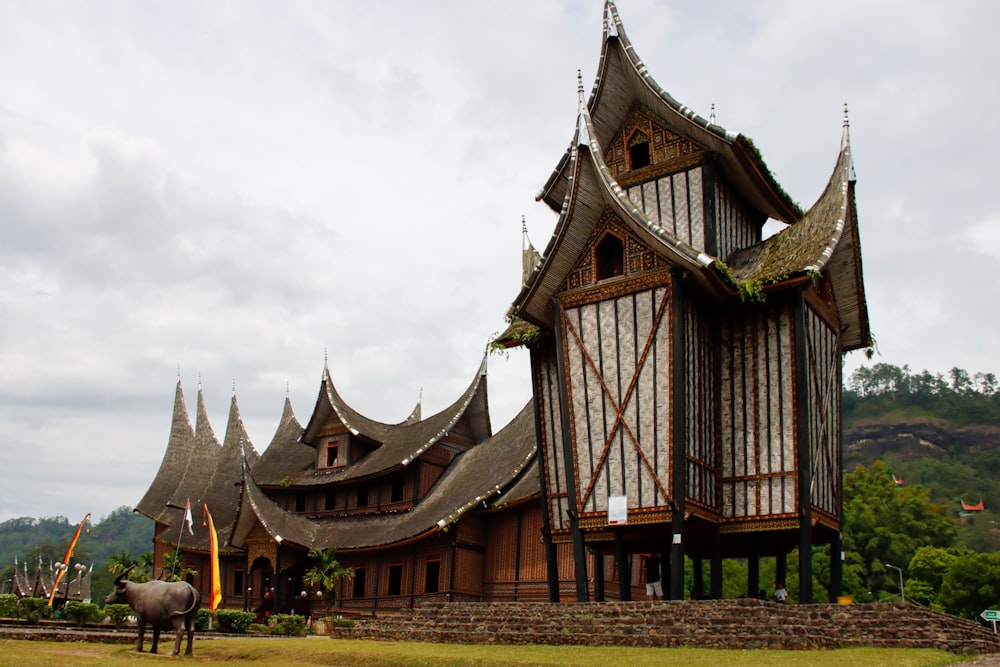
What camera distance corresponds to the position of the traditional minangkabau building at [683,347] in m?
17.2

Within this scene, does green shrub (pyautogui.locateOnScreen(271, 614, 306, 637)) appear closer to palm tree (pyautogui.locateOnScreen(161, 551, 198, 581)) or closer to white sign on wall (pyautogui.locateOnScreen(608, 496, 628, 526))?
palm tree (pyautogui.locateOnScreen(161, 551, 198, 581))

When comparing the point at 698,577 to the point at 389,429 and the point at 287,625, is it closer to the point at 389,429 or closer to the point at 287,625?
the point at 287,625

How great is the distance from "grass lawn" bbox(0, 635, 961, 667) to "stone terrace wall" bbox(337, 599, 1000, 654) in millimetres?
432

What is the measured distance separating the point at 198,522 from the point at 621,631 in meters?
25.8

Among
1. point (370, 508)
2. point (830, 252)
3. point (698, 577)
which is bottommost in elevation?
point (698, 577)

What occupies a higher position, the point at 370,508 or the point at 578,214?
the point at 578,214

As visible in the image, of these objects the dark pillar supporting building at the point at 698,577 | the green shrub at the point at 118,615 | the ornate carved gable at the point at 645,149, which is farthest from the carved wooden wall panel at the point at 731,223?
the green shrub at the point at 118,615

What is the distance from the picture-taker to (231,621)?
22.4 meters

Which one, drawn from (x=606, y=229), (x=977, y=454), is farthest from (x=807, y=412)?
(x=977, y=454)

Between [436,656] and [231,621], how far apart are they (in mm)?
12168

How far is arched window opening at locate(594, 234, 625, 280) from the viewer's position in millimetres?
18891

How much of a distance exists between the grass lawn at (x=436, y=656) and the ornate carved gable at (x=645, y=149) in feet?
35.7

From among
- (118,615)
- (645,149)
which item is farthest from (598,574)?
(118,615)

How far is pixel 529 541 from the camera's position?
26.3 m
